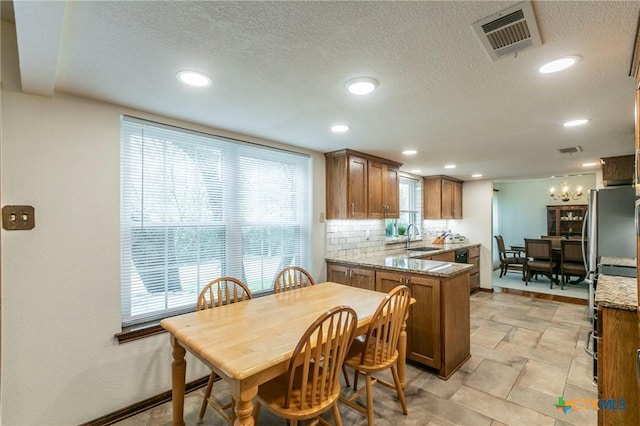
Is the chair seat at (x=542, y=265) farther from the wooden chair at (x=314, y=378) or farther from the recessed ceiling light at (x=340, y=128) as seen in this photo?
the wooden chair at (x=314, y=378)

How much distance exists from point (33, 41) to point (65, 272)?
4.39 ft

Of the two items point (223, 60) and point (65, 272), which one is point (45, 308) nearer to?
point (65, 272)

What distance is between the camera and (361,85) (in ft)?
5.77

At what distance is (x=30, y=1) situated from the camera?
3.35 ft

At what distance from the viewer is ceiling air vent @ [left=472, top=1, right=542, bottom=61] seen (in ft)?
3.76

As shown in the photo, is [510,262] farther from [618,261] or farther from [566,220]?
[618,261]

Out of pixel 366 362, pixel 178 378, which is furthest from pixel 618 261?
pixel 178 378

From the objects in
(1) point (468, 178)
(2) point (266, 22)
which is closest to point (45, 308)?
(2) point (266, 22)

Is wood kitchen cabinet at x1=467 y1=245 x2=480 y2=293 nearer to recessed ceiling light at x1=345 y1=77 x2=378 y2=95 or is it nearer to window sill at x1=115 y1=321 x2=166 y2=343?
recessed ceiling light at x1=345 y1=77 x2=378 y2=95

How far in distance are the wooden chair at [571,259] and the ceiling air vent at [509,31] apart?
6222mm

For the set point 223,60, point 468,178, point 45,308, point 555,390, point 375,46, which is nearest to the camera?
point 375,46

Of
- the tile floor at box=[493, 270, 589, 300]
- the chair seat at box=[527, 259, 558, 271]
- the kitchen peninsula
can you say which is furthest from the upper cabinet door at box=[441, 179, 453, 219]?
the kitchen peninsula

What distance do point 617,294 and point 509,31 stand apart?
5.70ft

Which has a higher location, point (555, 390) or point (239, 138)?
point (239, 138)
